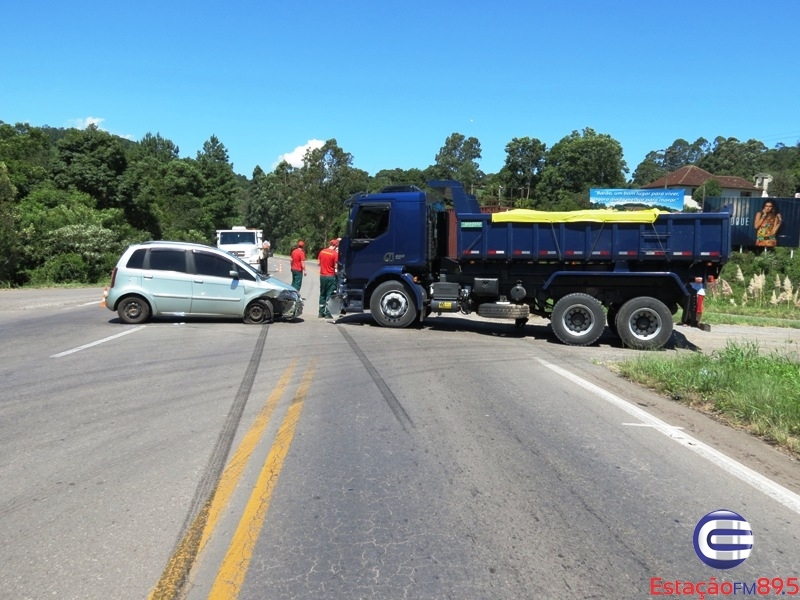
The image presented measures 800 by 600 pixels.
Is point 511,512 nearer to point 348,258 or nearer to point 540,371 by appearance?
point 540,371

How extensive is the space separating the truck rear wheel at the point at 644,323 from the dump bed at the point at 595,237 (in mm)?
913

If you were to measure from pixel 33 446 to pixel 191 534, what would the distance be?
2802 millimetres

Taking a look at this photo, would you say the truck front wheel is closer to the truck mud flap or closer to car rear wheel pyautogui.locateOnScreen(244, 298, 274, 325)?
the truck mud flap

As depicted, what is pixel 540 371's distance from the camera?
10492 mm

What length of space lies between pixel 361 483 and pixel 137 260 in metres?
11.5

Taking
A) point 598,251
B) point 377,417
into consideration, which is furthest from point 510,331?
point 377,417

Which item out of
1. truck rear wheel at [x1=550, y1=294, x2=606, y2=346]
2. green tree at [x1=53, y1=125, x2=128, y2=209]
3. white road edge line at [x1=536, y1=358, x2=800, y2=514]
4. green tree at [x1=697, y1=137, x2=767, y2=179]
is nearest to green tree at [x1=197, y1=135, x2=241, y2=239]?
green tree at [x1=53, y1=125, x2=128, y2=209]

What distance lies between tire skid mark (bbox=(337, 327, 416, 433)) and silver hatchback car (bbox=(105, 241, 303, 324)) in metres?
3.93

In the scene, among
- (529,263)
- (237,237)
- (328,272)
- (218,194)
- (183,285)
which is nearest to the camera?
(529,263)

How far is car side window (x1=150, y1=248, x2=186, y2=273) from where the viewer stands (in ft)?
49.2

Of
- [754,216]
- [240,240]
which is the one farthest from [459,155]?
[240,240]

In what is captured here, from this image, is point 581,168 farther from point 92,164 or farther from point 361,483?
point 361,483

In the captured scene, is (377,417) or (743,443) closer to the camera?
(743,443)

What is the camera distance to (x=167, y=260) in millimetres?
15047
